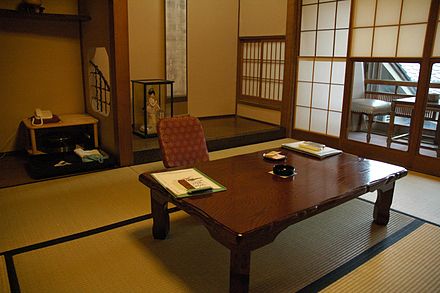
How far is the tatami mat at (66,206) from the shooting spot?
8.06 feet

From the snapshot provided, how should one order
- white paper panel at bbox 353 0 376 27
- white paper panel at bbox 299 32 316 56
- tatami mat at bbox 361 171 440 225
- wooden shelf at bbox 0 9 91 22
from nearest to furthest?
tatami mat at bbox 361 171 440 225, wooden shelf at bbox 0 9 91 22, white paper panel at bbox 353 0 376 27, white paper panel at bbox 299 32 316 56

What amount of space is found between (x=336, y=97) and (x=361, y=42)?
76 cm

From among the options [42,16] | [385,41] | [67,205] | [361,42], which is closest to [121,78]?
[42,16]

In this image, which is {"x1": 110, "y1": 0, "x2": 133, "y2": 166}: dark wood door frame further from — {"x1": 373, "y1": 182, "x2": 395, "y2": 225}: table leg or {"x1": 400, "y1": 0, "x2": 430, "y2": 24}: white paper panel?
{"x1": 400, "y1": 0, "x2": 430, "y2": 24}: white paper panel

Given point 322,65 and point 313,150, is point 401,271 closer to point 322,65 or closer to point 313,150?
point 313,150

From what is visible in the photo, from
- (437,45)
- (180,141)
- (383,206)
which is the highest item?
(437,45)

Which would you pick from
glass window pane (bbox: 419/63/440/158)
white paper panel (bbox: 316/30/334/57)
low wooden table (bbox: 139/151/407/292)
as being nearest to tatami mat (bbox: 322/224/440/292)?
low wooden table (bbox: 139/151/407/292)

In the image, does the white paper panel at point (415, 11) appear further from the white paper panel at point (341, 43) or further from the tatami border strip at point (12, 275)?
the tatami border strip at point (12, 275)

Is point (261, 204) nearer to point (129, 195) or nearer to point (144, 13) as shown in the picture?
point (129, 195)

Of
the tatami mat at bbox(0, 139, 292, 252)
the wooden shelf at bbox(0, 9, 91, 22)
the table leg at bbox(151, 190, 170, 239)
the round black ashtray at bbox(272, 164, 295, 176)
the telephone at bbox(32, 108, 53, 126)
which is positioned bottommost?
the tatami mat at bbox(0, 139, 292, 252)

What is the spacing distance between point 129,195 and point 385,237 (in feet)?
6.82

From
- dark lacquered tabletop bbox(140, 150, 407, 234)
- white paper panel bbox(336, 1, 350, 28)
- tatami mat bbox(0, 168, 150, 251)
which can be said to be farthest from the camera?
white paper panel bbox(336, 1, 350, 28)

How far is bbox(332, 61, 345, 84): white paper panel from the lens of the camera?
4.58 m

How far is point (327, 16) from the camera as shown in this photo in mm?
4680
